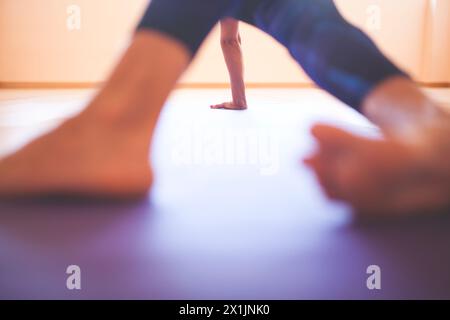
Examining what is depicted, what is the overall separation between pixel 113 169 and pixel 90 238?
101mm

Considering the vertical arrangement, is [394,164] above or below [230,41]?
below

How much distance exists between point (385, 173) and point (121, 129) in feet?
1.02

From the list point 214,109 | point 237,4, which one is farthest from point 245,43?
point 237,4

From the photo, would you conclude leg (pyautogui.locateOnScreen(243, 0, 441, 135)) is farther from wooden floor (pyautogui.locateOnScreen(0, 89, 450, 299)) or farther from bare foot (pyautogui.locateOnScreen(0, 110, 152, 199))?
bare foot (pyautogui.locateOnScreen(0, 110, 152, 199))

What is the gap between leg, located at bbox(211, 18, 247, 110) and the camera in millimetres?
1062

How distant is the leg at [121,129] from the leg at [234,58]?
1.57ft

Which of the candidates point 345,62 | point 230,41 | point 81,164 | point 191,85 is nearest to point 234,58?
point 230,41

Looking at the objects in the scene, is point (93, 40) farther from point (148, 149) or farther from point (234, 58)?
point (148, 149)

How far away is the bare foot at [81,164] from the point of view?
49 centimetres

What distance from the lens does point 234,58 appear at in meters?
1.10

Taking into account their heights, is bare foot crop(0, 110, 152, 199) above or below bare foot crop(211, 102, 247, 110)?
below

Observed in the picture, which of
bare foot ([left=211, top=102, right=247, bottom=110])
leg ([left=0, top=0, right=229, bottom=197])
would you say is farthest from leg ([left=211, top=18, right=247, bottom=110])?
leg ([left=0, top=0, right=229, bottom=197])

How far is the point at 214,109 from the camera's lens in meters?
1.18

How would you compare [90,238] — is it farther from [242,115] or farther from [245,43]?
[245,43]
